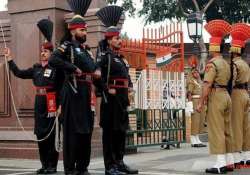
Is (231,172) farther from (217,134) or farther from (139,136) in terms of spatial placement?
(139,136)

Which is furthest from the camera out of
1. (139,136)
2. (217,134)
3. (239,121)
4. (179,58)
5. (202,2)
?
(202,2)

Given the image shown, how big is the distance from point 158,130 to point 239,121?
3.95 metres

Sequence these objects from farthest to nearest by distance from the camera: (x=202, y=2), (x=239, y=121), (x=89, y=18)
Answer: (x=202, y=2), (x=89, y=18), (x=239, y=121)

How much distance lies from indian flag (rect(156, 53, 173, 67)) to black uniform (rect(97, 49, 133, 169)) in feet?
14.2

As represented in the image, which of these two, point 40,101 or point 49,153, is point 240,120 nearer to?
point 49,153

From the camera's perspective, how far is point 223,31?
8.53 metres

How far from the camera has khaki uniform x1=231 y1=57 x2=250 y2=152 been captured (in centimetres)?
878

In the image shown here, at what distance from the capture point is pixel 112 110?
26.6ft

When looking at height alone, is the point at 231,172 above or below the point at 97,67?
A: below

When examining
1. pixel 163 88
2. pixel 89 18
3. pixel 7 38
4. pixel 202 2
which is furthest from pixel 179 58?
pixel 202 2

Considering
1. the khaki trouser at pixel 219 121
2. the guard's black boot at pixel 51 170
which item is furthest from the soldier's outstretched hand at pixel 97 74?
the guard's black boot at pixel 51 170

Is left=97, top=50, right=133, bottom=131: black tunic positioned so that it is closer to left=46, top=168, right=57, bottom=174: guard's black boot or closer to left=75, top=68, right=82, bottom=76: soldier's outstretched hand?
left=75, top=68, right=82, bottom=76: soldier's outstretched hand

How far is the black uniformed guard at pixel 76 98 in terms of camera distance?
722 cm

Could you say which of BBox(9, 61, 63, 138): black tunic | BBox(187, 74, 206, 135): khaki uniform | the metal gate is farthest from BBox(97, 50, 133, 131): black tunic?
BBox(187, 74, 206, 135): khaki uniform
